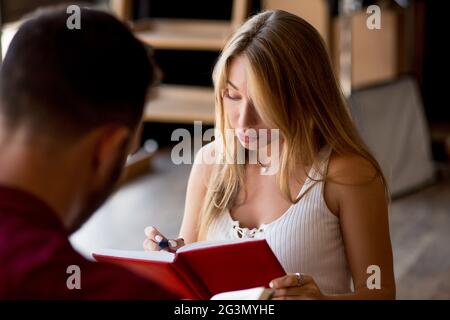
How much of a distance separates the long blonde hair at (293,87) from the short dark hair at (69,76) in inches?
24.7

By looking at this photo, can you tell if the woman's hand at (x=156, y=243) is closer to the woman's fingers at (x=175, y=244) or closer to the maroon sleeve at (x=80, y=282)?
the woman's fingers at (x=175, y=244)

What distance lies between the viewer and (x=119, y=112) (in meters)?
0.83

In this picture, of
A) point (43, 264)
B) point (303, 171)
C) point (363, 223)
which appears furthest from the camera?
point (303, 171)

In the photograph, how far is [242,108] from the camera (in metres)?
1.49

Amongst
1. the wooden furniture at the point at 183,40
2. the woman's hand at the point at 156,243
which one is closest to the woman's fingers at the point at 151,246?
the woman's hand at the point at 156,243

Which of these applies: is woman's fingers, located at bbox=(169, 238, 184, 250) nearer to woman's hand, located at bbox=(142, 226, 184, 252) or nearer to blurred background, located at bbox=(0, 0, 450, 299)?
woman's hand, located at bbox=(142, 226, 184, 252)

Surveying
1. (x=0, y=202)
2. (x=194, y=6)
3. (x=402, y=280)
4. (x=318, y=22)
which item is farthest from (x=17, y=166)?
(x=194, y=6)

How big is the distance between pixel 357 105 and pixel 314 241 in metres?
2.41

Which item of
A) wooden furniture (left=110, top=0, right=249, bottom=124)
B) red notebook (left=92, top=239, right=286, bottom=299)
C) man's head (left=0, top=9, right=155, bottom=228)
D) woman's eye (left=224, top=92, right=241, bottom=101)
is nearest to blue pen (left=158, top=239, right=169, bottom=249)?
red notebook (left=92, top=239, right=286, bottom=299)

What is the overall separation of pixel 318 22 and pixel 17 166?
3437mm

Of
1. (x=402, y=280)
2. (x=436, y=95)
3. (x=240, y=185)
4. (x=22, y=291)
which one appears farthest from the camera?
(x=436, y=95)

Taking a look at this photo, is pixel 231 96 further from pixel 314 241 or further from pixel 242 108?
pixel 314 241

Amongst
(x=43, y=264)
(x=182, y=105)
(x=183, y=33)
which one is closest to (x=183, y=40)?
(x=183, y=33)

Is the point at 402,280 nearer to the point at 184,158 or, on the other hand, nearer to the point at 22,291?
the point at 184,158
